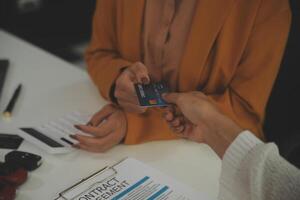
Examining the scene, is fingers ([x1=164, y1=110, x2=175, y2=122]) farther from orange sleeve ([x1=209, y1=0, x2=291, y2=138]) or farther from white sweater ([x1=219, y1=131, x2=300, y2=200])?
white sweater ([x1=219, y1=131, x2=300, y2=200])

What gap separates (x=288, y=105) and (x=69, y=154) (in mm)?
554

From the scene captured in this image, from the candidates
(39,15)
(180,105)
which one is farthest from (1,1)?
(180,105)

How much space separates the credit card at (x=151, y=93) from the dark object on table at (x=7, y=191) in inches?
12.1

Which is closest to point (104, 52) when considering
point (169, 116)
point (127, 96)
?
point (127, 96)

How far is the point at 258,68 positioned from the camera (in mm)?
889

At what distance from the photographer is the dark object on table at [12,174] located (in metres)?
0.74

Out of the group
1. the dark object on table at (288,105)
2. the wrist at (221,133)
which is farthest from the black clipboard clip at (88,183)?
the dark object on table at (288,105)

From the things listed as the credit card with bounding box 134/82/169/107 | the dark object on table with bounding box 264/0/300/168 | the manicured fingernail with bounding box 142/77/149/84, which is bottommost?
the dark object on table with bounding box 264/0/300/168

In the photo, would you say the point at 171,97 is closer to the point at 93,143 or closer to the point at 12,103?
the point at 93,143

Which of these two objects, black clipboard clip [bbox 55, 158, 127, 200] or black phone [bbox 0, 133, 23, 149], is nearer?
black clipboard clip [bbox 55, 158, 127, 200]

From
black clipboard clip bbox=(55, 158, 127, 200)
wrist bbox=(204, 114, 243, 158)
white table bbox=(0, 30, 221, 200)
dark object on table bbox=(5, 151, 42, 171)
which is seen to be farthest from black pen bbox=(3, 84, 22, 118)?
wrist bbox=(204, 114, 243, 158)

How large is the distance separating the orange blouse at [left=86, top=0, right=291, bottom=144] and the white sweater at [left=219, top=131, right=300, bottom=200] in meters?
0.26

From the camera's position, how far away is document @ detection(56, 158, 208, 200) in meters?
0.74

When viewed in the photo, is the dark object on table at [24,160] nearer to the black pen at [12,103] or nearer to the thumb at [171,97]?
the black pen at [12,103]
